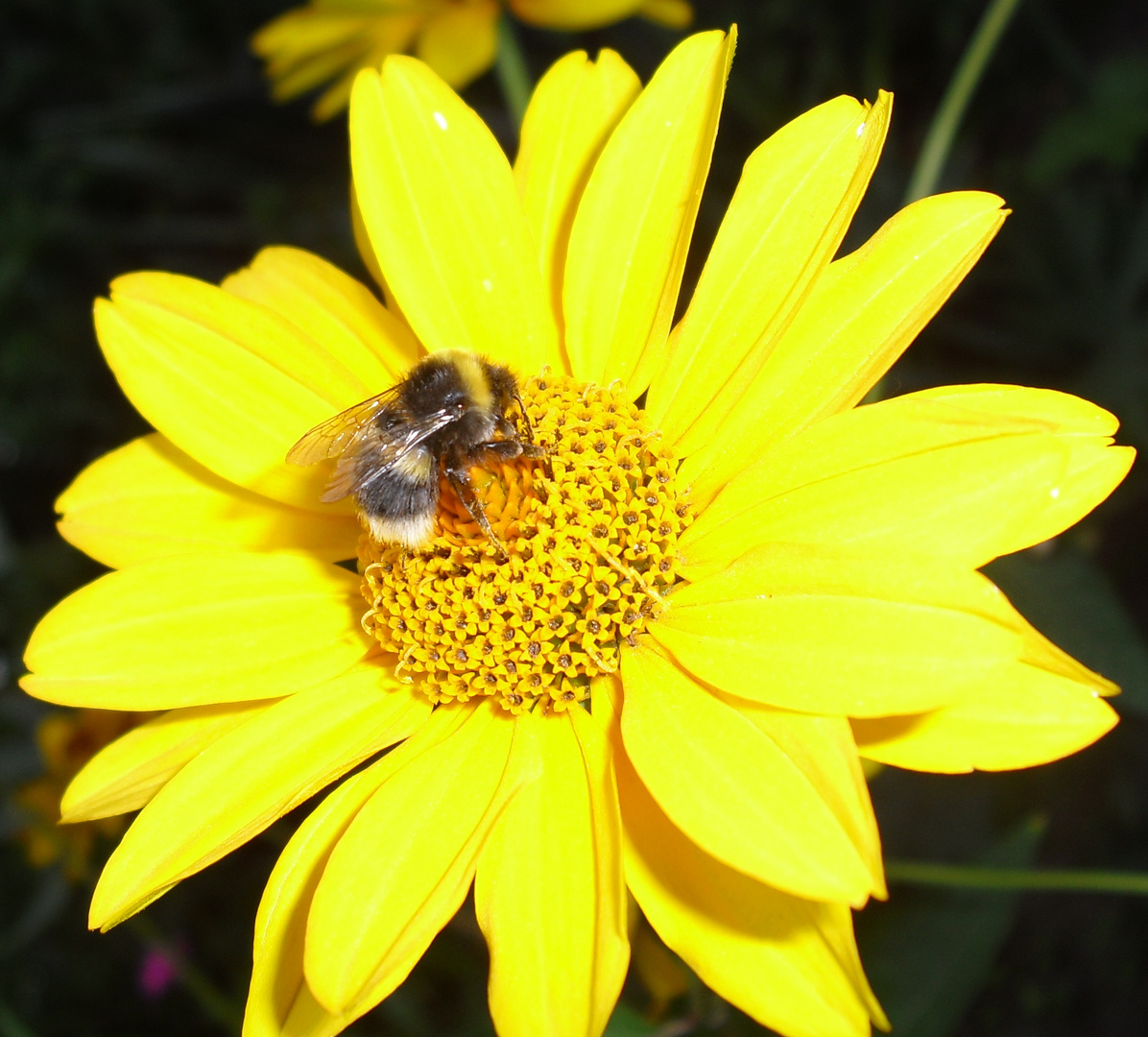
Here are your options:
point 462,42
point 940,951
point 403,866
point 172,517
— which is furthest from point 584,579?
point 462,42

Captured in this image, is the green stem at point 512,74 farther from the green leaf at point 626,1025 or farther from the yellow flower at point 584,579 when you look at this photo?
the green leaf at point 626,1025


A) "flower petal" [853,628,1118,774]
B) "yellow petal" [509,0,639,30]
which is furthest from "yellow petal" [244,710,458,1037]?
"yellow petal" [509,0,639,30]

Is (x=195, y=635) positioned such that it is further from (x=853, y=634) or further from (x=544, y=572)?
(x=853, y=634)

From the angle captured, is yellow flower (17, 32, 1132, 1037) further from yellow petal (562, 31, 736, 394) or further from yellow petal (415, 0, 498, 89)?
yellow petal (415, 0, 498, 89)

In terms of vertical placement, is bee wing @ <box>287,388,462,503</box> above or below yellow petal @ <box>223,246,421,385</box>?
below

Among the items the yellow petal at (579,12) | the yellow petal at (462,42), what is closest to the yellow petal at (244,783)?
the yellow petal at (462,42)
